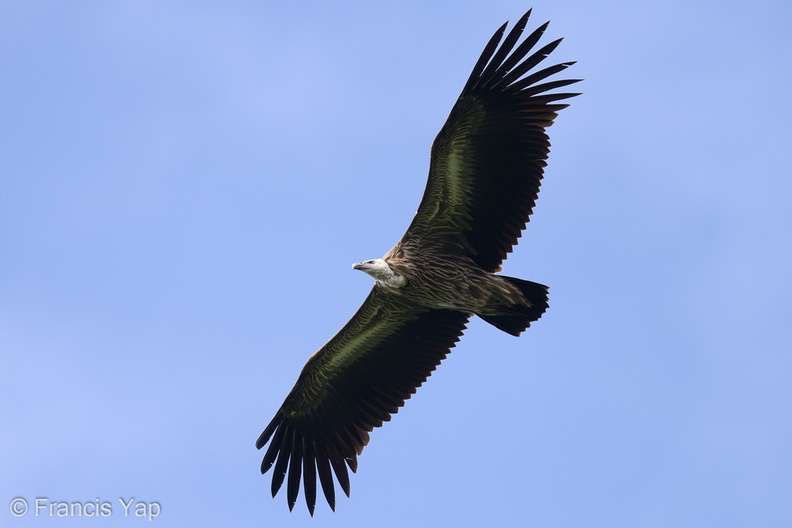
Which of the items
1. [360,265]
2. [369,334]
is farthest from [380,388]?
[360,265]

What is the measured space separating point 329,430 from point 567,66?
6.13 metres

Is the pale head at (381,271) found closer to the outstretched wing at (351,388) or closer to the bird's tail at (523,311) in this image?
the outstretched wing at (351,388)

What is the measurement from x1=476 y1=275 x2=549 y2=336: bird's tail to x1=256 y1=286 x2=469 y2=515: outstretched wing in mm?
961

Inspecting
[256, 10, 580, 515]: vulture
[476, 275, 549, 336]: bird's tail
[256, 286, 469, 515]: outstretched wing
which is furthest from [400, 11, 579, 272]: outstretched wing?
[256, 286, 469, 515]: outstretched wing

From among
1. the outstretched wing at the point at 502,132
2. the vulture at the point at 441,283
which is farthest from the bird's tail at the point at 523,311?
the outstretched wing at the point at 502,132

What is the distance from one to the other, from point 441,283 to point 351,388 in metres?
2.36

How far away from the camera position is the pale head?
1439 centimetres

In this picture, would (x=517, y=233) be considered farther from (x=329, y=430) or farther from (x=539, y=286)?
(x=329, y=430)

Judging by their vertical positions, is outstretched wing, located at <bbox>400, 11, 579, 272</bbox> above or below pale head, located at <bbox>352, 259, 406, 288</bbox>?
above

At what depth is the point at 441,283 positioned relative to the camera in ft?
47.7

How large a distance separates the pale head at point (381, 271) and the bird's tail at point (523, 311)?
1.32 metres

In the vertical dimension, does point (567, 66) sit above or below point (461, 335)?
above

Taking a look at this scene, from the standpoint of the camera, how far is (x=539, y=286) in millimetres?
14109

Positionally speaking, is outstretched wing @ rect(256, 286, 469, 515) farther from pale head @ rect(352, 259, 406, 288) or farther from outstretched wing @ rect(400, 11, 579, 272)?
outstretched wing @ rect(400, 11, 579, 272)
